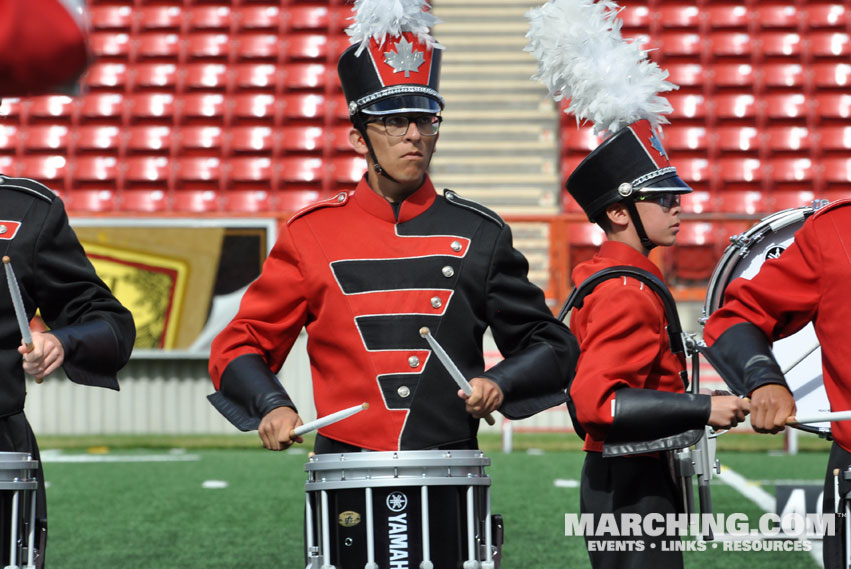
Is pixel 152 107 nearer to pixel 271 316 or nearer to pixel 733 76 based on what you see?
pixel 733 76

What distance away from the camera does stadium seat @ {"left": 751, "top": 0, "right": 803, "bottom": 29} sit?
1323 cm

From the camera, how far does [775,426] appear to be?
264 centimetres

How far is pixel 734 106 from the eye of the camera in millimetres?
12719

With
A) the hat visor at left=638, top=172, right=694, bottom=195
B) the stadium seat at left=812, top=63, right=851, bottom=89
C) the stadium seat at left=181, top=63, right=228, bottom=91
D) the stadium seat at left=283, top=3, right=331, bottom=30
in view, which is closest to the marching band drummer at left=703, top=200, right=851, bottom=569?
the hat visor at left=638, top=172, right=694, bottom=195

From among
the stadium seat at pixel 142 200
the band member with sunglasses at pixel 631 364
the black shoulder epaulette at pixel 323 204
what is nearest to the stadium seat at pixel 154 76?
the stadium seat at pixel 142 200

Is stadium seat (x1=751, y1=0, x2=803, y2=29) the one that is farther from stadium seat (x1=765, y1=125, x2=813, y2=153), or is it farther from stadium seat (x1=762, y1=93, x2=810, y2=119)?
stadium seat (x1=765, y1=125, x2=813, y2=153)

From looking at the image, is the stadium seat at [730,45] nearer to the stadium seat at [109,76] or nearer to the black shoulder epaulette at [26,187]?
the stadium seat at [109,76]

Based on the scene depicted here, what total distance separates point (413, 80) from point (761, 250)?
1188mm

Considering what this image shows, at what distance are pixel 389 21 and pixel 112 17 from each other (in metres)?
11.5

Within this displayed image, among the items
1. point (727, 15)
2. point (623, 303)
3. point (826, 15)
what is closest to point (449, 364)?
point (623, 303)

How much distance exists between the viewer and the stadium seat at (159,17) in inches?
537

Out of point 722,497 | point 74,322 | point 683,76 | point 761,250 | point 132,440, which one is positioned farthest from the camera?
point 683,76

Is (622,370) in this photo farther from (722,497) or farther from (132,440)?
(132,440)

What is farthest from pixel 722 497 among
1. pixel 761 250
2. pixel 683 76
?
pixel 683 76
